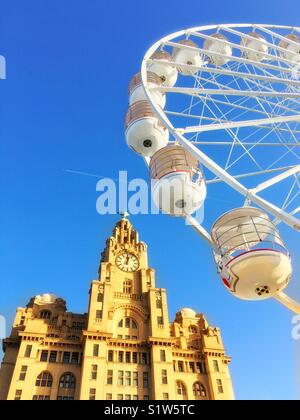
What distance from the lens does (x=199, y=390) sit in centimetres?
5897

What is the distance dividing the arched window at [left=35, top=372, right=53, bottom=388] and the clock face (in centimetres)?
2515

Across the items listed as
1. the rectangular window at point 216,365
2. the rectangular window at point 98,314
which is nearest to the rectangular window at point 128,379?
the rectangular window at point 98,314

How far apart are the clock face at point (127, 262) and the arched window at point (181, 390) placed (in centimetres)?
2411

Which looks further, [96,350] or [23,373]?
[96,350]

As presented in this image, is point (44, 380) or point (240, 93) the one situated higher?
point (44, 380)

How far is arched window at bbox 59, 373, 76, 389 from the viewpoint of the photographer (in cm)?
5528

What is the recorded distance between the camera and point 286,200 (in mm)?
16266

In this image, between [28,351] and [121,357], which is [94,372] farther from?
[28,351]

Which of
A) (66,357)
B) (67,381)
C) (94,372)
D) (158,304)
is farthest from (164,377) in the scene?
(66,357)

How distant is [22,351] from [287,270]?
5449 cm

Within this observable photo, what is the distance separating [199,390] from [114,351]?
16.0 m

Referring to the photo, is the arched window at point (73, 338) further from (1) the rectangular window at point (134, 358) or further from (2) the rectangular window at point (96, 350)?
(1) the rectangular window at point (134, 358)
